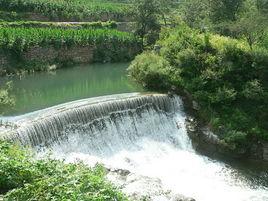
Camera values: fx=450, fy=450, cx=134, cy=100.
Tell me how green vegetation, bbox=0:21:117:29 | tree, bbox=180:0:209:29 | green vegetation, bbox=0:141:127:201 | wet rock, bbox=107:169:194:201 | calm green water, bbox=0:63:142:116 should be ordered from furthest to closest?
1. tree, bbox=180:0:209:29
2. green vegetation, bbox=0:21:117:29
3. calm green water, bbox=0:63:142:116
4. wet rock, bbox=107:169:194:201
5. green vegetation, bbox=0:141:127:201

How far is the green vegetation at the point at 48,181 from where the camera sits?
8188 millimetres

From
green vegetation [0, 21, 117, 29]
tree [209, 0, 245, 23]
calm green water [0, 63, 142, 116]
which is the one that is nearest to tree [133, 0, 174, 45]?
green vegetation [0, 21, 117, 29]

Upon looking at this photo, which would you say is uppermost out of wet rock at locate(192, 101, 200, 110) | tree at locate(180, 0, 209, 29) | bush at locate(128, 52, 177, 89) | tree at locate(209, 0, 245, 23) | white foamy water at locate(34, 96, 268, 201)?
tree at locate(209, 0, 245, 23)

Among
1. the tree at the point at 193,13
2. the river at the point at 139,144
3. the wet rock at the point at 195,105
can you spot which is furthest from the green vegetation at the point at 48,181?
the tree at the point at 193,13

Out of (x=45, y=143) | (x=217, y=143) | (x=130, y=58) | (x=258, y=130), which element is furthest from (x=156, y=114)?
(x=130, y=58)

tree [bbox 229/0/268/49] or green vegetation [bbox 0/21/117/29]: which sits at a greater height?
tree [bbox 229/0/268/49]

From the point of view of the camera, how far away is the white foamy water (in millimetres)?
14047

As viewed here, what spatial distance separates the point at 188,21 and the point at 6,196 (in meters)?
25.5

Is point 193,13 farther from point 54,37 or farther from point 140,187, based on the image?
point 140,187

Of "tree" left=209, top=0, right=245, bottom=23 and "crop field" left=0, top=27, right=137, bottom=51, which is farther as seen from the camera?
"tree" left=209, top=0, right=245, bottom=23

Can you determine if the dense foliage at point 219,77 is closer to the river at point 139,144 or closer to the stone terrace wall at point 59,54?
the river at point 139,144

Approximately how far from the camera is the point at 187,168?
15508 millimetres

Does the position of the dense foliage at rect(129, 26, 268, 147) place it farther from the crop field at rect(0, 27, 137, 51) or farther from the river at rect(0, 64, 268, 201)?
the crop field at rect(0, 27, 137, 51)

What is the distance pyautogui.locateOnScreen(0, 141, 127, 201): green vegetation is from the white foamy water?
4.16m
